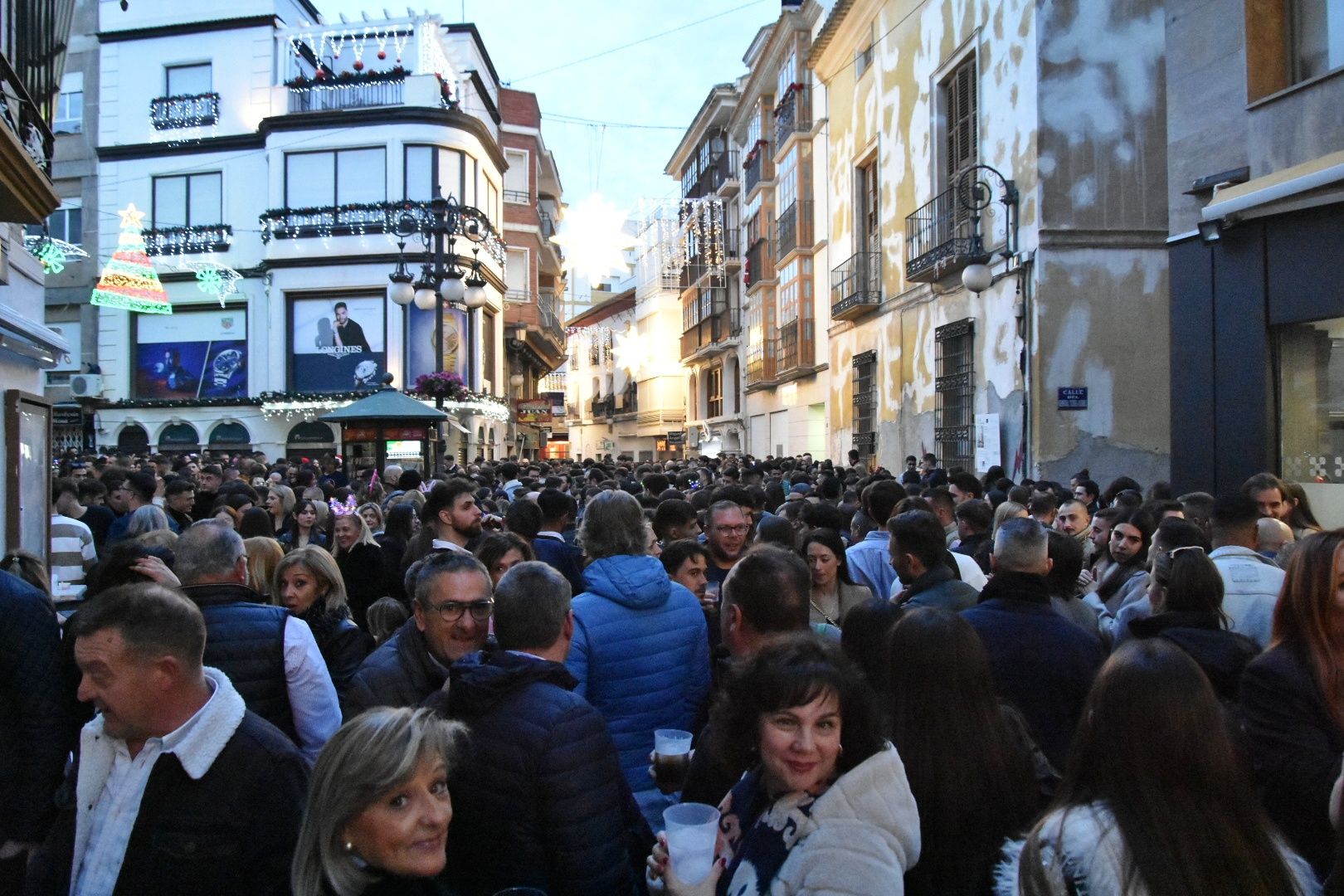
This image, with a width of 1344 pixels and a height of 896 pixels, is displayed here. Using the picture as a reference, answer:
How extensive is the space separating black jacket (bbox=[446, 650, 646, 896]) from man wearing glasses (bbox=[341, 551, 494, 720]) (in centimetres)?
91

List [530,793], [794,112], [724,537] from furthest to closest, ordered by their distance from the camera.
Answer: [794,112] < [724,537] < [530,793]

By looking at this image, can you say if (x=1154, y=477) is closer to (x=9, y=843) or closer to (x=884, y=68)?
(x=884, y=68)

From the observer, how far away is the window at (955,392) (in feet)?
49.9

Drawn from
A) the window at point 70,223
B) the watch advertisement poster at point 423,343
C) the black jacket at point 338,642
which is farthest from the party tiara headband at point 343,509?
the window at point 70,223

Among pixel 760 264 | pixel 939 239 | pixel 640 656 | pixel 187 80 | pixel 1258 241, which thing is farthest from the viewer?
pixel 760 264

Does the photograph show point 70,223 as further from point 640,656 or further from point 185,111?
point 640,656

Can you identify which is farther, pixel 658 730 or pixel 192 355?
pixel 192 355

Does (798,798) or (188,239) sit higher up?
(188,239)

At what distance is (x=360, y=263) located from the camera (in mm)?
27531

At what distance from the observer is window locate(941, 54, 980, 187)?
50.1ft

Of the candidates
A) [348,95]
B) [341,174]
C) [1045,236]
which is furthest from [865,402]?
[348,95]

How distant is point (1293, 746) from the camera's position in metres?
2.72

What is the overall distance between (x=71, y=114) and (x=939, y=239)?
26.9 m

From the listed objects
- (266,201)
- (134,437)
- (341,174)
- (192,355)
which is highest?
(341,174)
